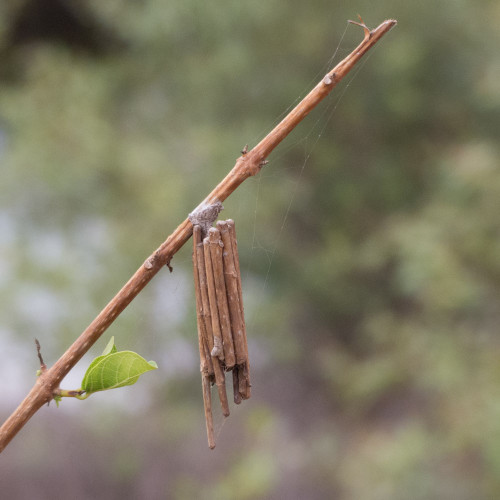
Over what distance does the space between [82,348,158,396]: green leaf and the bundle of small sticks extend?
39mm

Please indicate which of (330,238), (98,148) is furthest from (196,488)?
(98,148)

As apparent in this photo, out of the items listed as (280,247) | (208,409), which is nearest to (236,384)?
(208,409)

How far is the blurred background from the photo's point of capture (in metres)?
1.96

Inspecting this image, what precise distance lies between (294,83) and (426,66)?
46 centimetres

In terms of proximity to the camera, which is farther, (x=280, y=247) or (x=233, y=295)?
(x=280, y=247)

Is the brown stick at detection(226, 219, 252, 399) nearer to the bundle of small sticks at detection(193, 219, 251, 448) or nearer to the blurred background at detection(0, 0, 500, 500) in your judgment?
the bundle of small sticks at detection(193, 219, 251, 448)

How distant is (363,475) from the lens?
1909 millimetres

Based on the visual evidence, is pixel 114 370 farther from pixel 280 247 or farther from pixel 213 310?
pixel 280 247

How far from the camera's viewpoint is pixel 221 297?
0.38 m

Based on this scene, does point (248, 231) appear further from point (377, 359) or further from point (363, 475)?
point (363, 475)

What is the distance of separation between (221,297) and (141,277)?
5cm

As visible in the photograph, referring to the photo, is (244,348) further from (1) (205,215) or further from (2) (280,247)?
(2) (280,247)

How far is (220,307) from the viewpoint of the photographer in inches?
15.2

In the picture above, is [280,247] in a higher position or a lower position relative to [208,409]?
higher
